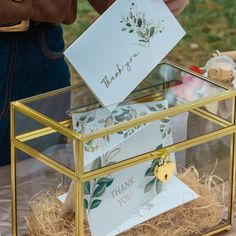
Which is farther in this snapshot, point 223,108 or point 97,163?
point 223,108

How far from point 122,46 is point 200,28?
12.2 ft

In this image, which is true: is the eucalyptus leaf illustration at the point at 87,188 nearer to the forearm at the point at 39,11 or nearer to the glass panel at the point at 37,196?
the glass panel at the point at 37,196

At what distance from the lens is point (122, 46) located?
117 cm

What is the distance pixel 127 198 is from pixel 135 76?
19cm

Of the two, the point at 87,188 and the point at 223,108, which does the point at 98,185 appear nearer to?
the point at 87,188

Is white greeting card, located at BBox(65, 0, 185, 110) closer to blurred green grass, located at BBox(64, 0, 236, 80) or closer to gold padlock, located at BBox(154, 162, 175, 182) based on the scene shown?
gold padlock, located at BBox(154, 162, 175, 182)

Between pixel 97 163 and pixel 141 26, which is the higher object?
pixel 141 26

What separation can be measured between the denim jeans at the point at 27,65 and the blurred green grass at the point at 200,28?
2.64m

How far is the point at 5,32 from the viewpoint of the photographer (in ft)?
5.32

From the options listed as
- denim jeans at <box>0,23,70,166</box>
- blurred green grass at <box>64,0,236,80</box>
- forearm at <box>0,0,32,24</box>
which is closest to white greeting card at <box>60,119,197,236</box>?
forearm at <box>0,0,32,24</box>

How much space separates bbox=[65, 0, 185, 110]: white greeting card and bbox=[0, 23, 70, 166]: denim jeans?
0.50 meters

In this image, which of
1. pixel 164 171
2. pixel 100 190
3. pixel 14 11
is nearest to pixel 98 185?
pixel 100 190

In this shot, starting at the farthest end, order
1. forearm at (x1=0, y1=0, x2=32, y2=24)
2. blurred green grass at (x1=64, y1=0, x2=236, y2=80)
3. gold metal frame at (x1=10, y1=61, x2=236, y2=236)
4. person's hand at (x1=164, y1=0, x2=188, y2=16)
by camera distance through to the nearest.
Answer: blurred green grass at (x1=64, y1=0, x2=236, y2=80)
person's hand at (x1=164, y1=0, x2=188, y2=16)
forearm at (x1=0, y1=0, x2=32, y2=24)
gold metal frame at (x1=10, y1=61, x2=236, y2=236)

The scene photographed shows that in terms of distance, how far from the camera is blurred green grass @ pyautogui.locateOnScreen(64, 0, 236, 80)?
14.8ft
